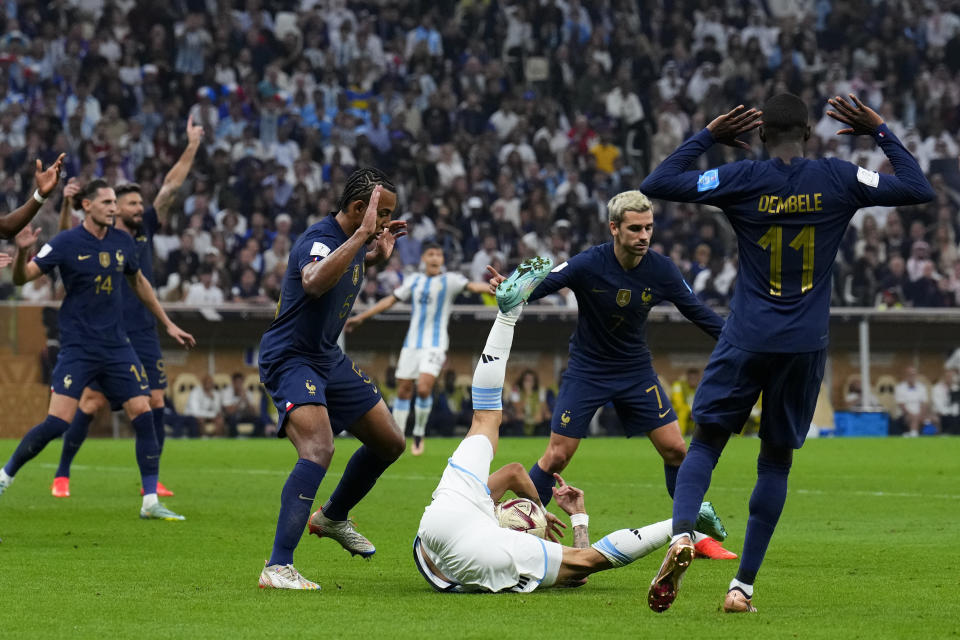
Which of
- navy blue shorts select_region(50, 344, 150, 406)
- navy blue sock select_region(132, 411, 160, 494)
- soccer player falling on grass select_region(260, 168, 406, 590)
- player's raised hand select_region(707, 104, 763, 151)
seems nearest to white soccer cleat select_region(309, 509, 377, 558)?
soccer player falling on grass select_region(260, 168, 406, 590)

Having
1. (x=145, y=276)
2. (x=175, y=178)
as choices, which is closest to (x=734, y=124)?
(x=175, y=178)

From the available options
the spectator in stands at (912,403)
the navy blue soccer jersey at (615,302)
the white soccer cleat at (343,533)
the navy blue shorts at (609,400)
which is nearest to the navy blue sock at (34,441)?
the white soccer cleat at (343,533)

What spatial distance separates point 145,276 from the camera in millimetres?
12664

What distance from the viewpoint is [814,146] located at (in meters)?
29.2

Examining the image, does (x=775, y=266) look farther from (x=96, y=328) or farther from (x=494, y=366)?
(x=96, y=328)

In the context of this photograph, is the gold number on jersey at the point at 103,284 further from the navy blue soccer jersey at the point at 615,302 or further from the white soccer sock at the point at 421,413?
the white soccer sock at the point at 421,413

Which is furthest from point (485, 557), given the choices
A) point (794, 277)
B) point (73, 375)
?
point (73, 375)

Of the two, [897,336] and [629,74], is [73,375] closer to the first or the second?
[897,336]

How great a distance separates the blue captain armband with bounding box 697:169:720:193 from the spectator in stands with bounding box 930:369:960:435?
1861 cm

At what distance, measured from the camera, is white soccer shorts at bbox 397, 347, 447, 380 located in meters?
18.7

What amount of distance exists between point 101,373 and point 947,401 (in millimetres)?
16476

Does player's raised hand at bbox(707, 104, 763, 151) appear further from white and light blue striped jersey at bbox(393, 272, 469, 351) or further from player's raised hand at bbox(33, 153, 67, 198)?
white and light blue striped jersey at bbox(393, 272, 469, 351)

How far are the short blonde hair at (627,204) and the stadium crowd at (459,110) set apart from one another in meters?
14.7

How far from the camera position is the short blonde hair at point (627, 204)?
319 inches
